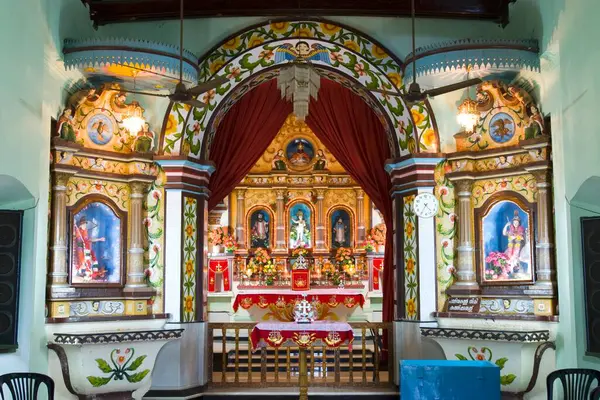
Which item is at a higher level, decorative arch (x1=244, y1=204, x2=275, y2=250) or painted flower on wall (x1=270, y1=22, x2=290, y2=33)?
painted flower on wall (x1=270, y1=22, x2=290, y2=33)

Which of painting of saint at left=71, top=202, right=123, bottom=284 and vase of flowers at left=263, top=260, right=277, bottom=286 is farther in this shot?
vase of flowers at left=263, top=260, right=277, bottom=286

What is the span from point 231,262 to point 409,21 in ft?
21.6

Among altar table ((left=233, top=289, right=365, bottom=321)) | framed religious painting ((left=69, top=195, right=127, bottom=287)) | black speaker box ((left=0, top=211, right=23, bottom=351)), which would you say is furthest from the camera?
altar table ((left=233, top=289, right=365, bottom=321))

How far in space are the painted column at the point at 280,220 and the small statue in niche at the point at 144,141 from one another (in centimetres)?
551

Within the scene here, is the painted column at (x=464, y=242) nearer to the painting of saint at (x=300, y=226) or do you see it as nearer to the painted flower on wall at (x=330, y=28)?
the painted flower on wall at (x=330, y=28)

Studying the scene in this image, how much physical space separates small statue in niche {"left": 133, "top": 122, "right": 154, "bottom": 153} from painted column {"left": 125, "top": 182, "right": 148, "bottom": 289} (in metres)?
0.43

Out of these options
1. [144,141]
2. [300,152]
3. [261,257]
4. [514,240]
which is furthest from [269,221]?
[514,240]

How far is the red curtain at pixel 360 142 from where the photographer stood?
1116 centimetres

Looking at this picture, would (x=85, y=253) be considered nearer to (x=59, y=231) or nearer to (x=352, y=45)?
(x=59, y=231)

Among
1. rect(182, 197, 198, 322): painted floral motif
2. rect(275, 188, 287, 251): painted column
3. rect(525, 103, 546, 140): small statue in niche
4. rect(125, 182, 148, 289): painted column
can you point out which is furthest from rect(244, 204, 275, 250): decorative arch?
rect(525, 103, 546, 140): small statue in niche

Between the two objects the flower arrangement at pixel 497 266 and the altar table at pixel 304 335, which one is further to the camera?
the altar table at pixel 304 335

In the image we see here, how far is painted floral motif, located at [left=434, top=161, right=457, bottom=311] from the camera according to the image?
9.67 metres

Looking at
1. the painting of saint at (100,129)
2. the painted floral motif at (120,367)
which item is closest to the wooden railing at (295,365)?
the painted floral motif at (120,367)

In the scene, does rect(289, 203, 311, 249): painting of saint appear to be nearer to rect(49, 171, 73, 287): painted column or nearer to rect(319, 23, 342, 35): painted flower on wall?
rect(319, 23, 342, 35): painted flower on wall
